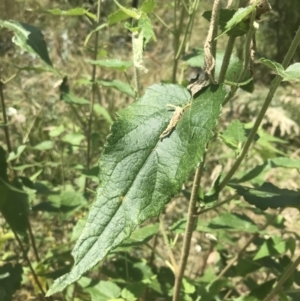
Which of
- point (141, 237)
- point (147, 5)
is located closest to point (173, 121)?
point (147, 5)

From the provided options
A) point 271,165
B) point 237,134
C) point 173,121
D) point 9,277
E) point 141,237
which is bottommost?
point 9,277

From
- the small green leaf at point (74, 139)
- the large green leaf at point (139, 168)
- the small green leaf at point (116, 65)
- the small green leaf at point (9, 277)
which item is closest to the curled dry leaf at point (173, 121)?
the large green leaf at point (139, 168)

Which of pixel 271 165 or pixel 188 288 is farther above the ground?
pixel 271 165

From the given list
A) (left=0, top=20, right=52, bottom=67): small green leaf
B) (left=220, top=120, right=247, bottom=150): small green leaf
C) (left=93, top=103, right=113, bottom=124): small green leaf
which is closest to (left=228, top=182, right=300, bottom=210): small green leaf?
(left=220, top=120, right=247, bottom=150): small green leaf

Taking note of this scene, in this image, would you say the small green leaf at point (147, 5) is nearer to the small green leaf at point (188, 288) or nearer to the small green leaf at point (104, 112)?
the small green leaf at point (188, 288)

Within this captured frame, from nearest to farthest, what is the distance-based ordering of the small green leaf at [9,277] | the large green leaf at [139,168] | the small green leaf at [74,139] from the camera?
1. the large green leaf at [139,168]
2. the small green leaf at [9,277]
3. the small green leaf at [74,139]

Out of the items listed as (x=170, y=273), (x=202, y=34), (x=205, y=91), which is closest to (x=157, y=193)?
(x=205, y=91)

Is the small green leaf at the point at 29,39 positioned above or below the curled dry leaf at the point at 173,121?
below

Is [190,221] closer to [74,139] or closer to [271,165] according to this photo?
[271,165]
